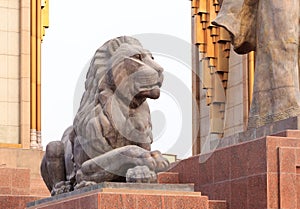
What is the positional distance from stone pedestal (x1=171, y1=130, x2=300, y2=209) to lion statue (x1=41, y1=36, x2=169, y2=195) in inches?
37.0

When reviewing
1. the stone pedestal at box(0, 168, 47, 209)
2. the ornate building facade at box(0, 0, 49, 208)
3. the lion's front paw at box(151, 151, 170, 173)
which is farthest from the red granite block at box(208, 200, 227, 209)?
the ornate building facade at box(0, 0, 49, 208)

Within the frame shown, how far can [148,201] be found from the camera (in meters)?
13.7

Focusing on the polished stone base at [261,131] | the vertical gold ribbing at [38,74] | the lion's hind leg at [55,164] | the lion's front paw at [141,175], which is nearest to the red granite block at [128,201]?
the lion's front paw at [141,175]

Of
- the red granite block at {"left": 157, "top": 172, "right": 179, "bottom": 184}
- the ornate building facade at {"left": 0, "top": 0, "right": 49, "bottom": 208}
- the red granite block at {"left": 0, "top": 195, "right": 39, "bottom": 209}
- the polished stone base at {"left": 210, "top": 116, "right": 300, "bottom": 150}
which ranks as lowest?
the red granite block at {"left": 0, "top": 195, "right": 39, "bottom": 209}

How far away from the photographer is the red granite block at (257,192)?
14.2 metres

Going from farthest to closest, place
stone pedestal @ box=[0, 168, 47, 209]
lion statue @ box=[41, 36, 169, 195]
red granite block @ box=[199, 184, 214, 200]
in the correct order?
stone pedestal @ box=[0, 168, 47, 209] < red granite block @ box=[199, 184, 214, 200] < lion statue @ box=[41, 36, 169, 195]

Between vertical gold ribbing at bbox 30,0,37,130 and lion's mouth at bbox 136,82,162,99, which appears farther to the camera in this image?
vertical gold ribbing at bbox 30,0,37,130

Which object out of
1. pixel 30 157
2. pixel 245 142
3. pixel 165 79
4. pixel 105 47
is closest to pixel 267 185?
pixel 245 142

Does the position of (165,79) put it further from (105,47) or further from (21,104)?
(21,104)

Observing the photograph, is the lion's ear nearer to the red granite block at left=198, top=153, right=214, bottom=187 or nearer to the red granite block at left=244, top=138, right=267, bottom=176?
the red granite block at left=198, top=153, right=214, bottom=187

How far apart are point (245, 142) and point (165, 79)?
127 cm

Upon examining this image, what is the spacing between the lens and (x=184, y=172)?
16469mm

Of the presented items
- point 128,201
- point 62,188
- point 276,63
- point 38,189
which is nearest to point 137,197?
point 128,201

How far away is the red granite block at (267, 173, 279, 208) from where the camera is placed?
46.2 ft
